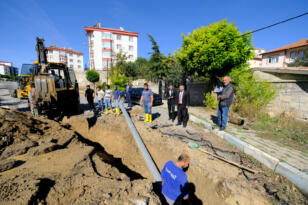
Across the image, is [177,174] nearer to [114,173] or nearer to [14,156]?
[114,173]

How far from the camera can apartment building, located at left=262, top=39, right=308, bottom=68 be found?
2491cm

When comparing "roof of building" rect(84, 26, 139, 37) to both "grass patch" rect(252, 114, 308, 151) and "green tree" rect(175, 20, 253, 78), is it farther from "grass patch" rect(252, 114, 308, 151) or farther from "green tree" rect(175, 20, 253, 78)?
"grass patch" rect(252, 114, 308, 151)

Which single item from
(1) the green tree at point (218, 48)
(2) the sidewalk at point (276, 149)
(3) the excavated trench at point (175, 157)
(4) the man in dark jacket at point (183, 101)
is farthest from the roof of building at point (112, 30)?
(2) the sidewalk at point (276, 149)

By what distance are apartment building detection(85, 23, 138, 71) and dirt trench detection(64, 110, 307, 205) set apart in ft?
116

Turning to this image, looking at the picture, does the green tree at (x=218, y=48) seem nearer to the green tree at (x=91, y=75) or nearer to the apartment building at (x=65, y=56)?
the green tree at (x=91, y=75)

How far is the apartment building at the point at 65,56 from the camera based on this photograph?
51.6 meters

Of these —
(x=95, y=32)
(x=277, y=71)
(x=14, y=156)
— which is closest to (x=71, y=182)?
(x=14, y=156)

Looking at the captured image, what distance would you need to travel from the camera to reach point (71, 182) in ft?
7.34

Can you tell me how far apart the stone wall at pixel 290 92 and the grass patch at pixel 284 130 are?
0.79 metres

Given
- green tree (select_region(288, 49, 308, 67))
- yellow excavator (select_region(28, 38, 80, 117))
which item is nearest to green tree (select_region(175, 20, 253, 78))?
yellow excavator (select_region(28, 38, 80, 117))

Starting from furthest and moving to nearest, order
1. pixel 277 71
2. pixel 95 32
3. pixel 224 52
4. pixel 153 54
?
pixel 95 32, pixel 153 54, pixel 224 52, pixel 277 71

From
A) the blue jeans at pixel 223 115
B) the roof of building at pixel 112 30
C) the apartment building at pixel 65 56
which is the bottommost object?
the blue jeans at pixel 223 115

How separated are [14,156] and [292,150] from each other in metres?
6.64

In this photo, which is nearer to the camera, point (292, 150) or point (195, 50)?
point (292, 150)
